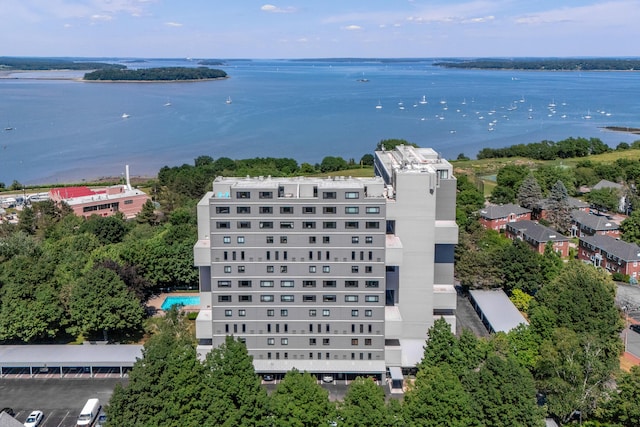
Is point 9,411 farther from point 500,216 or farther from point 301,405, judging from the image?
point 500,216

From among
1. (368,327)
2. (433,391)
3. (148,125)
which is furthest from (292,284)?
(148,125)

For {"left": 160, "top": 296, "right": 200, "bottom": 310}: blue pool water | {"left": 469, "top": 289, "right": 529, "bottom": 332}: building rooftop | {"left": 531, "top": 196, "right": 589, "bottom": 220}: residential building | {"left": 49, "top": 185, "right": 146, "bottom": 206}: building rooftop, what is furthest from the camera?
{"left": 49, "top": 185, "right": 146, "bottom": 206}: building rooftop

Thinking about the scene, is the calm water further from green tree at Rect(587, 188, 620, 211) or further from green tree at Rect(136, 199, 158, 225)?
green tree at Rect(587, 188, 620, 211)

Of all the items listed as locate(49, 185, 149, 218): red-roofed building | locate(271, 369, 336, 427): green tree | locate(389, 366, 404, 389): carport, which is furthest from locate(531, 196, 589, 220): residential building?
locate(271, 369, 336, 427): green tree

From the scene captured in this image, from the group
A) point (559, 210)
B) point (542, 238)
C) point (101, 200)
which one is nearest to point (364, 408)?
point (542, 238)

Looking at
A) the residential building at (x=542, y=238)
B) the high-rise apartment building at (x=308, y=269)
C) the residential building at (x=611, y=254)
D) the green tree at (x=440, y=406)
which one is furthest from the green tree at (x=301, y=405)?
the residential building at (x=542, y=238)

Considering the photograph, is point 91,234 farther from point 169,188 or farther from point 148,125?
point 148,125
